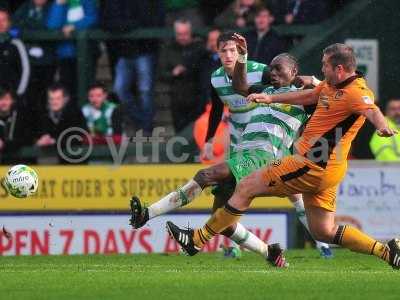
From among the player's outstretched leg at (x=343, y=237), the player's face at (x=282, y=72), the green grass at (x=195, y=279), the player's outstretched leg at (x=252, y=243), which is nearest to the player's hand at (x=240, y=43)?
the player's face at (x=282, y=72)

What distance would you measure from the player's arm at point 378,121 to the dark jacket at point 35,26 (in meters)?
8.90

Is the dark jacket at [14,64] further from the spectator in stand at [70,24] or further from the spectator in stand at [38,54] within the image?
the spectator in stand at [70,24]

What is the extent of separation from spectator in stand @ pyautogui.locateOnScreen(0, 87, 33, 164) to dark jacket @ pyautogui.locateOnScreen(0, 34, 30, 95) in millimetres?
265

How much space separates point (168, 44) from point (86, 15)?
136 centimetres

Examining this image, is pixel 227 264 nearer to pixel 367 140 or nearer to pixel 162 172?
pixel 162 172

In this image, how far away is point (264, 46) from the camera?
17641 mm

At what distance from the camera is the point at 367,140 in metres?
18.6

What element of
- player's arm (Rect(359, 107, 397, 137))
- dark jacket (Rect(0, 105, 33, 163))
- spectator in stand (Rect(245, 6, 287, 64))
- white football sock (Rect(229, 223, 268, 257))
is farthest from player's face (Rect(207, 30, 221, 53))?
player's arm (Rect(359, 107, 397, 137))

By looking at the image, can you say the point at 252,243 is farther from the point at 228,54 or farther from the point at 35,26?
the point at 35,26

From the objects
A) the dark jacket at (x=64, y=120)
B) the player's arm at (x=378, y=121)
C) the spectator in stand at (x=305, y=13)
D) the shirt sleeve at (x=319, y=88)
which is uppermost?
the spectator in stand at (x=305, y=13)

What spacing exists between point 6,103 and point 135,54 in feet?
6.38

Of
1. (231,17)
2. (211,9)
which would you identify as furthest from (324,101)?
(211,9)

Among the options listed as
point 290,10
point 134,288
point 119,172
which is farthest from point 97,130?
point 134,288

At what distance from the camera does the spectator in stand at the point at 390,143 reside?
1712 centimetres
